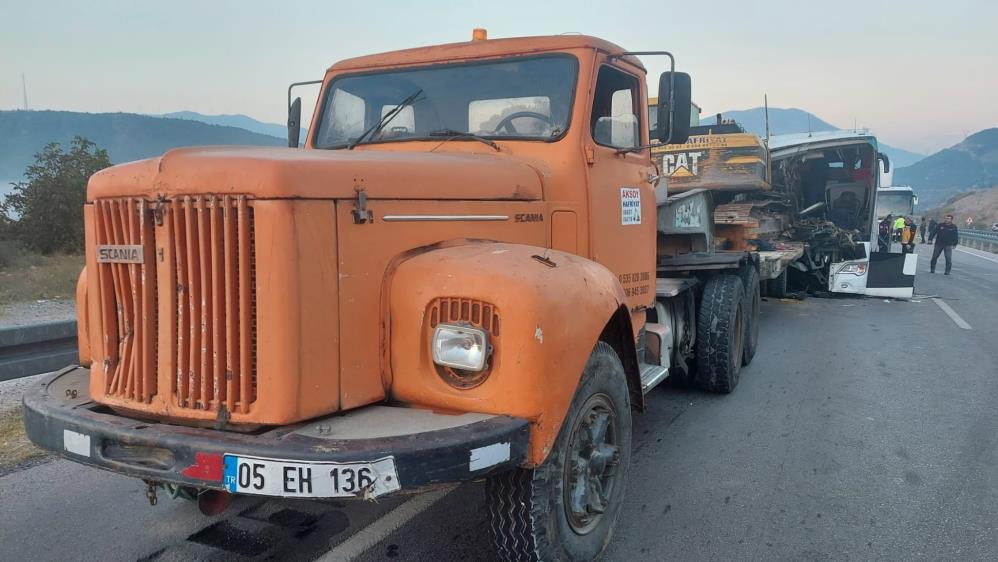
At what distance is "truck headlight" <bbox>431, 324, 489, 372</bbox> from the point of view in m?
2.51

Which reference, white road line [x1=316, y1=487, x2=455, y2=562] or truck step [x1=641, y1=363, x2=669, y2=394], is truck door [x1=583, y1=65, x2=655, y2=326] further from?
white road line [x1=316, y1=487, x2=455, y2=562]

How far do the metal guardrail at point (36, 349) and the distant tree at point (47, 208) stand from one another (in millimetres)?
14853

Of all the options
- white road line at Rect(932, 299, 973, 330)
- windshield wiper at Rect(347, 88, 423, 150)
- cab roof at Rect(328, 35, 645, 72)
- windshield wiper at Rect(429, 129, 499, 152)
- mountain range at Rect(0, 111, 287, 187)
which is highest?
mountain range at Rect(0, 111, 287, 187)

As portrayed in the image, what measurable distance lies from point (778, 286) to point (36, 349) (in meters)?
10.2

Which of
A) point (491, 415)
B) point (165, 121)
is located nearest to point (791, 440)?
point (491, 415)

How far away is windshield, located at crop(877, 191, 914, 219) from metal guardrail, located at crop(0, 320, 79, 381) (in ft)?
92.5

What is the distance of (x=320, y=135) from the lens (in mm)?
4270

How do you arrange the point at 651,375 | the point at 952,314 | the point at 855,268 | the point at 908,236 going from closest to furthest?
the point at 651,375 → the point at 952,314 → the point at 855,268 → the point at 908,236

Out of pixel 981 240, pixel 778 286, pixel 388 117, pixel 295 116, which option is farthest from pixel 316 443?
pixel 981 240

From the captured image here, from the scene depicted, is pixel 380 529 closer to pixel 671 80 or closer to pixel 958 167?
pixel 671 80

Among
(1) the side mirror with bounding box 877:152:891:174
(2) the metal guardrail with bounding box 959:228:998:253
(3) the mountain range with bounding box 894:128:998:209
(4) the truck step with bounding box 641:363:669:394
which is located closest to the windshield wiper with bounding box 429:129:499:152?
(4) the truck step with bounding box 641:363:669:394

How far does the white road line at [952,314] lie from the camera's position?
9.44 metres

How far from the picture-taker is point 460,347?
2539 mm

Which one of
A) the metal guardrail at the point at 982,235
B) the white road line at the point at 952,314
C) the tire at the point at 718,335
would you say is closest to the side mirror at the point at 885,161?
the white road line at the point at 952,314
